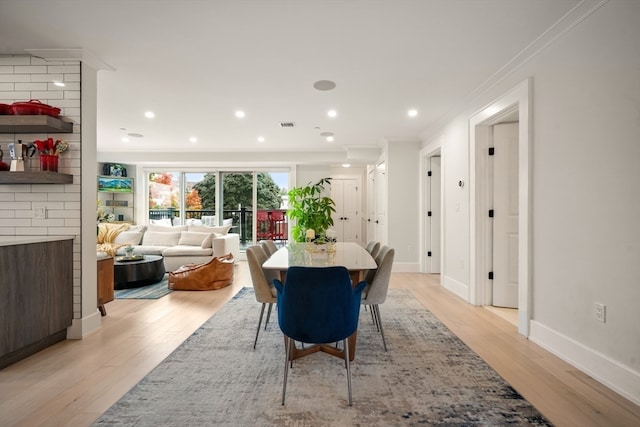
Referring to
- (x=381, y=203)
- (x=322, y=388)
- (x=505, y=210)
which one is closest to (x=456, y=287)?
(x=505, y=210)

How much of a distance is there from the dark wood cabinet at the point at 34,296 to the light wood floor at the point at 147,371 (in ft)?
0.44

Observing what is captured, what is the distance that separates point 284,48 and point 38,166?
7.79 feet

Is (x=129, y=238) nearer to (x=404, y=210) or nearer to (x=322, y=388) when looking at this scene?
(x=404, y=210)

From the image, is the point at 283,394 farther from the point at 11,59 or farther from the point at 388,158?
the point at 388,158

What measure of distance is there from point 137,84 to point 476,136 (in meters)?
3.81

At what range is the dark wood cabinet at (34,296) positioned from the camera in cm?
223

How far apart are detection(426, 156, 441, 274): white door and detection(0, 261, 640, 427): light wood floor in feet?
7.05

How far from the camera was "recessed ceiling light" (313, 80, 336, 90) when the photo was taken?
11.2 ft

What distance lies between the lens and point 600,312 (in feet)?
6.79

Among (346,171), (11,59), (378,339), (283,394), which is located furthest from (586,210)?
(346,171)

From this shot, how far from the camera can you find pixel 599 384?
203 centimetres

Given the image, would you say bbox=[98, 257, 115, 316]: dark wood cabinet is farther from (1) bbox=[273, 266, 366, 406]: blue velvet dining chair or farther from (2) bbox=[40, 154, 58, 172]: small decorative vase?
(1) bbox=[273, 266, 366, 406]: blue velvet dining chair

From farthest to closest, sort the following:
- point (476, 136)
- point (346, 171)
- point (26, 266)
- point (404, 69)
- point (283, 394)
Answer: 1. point (346, 171)
2. point (476, 136)
3. point (404, 69)
4. point (26, 266)
5. point (283, 394)

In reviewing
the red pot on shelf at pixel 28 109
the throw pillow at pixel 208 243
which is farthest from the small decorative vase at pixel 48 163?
the throw pillow at pixel 208 243
